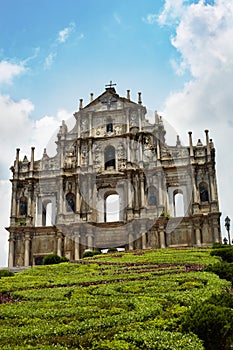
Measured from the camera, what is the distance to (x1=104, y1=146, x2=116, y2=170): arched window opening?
151 ft

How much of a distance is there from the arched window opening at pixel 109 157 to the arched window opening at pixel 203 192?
8.95m

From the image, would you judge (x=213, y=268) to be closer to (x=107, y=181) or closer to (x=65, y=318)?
(x=65, y=318)

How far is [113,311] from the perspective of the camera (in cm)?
1165

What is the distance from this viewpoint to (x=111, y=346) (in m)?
8.58

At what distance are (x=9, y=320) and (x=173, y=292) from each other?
5183mm

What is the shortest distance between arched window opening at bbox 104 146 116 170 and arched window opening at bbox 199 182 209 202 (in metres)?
8.95

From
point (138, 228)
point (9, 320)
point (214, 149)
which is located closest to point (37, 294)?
point (9, 320)

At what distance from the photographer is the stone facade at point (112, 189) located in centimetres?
4147

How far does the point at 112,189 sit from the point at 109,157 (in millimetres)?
3607

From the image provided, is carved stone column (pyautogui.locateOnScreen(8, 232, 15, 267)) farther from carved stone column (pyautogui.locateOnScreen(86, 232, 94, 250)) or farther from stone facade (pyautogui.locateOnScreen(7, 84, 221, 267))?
carved stone column (pyautogui.locateOnScreen(86, 232, 94, 250))

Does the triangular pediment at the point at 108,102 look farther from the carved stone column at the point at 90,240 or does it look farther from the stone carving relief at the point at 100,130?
the carved stone column at the point at 90,240

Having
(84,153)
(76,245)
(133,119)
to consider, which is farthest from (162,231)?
(133,119)

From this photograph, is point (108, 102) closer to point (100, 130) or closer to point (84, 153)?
point (100, 130)

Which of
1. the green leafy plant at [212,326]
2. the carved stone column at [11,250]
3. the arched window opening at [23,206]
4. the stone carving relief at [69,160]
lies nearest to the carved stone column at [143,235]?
the stone carving relief at [69,160]
